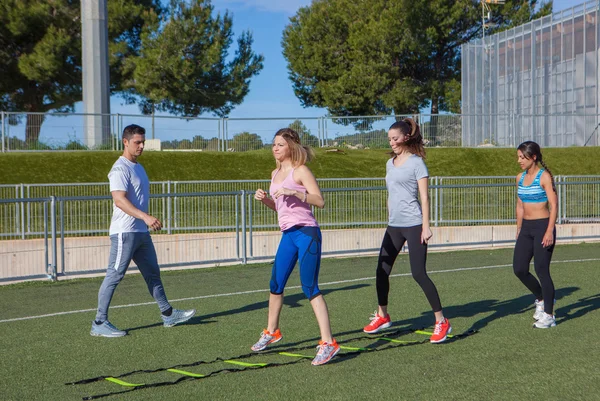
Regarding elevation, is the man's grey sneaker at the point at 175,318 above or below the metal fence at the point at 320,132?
below

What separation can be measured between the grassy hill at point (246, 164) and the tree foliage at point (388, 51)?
19808 millimetres

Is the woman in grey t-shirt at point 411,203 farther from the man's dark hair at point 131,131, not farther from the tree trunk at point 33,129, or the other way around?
the tree trunk at point 33,129

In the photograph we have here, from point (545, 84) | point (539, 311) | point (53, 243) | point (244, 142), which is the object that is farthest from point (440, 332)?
point (545, 84)

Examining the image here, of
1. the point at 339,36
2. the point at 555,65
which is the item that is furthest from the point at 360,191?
the point at 339,36

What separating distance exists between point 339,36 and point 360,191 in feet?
120

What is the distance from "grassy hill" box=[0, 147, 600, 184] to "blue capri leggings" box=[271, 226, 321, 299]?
16193mm

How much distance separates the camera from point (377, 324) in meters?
7.09

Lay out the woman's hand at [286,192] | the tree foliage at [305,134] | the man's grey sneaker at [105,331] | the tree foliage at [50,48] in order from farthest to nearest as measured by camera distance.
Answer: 1. the tree foliage at [50,48]
2. the tree foliage at [305,134]
3. the man's grey sneaker at [105,331]
4. the woman's hand at [286,192]

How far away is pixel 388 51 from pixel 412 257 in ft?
136

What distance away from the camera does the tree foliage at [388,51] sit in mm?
46438

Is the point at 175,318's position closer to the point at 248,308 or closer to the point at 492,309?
the point at 248,308

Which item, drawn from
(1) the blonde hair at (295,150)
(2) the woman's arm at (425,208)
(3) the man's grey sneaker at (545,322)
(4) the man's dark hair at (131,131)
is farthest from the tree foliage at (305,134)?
(1) the blonde hair at (295,150)

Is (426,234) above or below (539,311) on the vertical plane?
above

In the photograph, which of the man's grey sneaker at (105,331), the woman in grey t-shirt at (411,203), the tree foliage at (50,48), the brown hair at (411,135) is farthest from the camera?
the tree foliage at (50,48)
